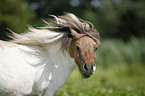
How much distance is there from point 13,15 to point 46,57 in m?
12.0

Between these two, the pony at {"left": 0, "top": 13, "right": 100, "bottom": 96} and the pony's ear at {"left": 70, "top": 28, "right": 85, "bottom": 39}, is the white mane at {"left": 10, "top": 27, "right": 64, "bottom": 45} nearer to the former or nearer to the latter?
the pony at {"left": 0, "top": 13, "right": 100, "bottom": 96}

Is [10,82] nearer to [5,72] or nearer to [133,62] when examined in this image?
[5,72]

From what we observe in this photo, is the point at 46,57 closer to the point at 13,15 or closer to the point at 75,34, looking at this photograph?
the point at 75,34

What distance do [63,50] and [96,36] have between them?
0.62m

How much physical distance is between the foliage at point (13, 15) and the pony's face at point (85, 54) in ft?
32.0

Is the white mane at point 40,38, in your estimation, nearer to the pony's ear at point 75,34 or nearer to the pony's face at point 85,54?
the pony's ear at point 75,34

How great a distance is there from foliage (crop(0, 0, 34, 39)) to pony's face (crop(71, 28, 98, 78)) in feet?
32.0

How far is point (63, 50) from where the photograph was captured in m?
3.05

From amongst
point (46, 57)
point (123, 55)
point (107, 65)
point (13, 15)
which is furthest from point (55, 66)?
point (13, 15)

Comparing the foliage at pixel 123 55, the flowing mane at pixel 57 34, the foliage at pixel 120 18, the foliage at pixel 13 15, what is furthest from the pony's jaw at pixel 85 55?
the foliage at pixel 120 18

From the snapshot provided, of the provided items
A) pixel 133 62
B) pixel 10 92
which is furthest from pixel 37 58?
pixel 133 62

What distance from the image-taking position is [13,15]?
14.1m

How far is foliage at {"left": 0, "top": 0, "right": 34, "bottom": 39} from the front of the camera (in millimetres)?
12398

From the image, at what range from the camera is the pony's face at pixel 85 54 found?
2.74m
